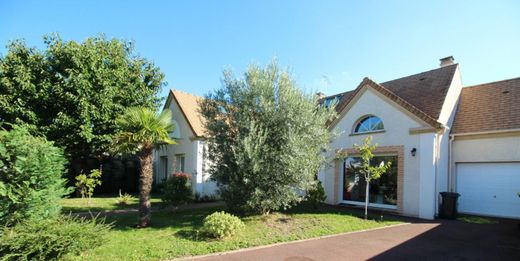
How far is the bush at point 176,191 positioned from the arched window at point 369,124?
334 inches

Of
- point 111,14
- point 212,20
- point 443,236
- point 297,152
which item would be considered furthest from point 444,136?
point 111,14

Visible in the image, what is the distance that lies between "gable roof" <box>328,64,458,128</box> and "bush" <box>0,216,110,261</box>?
12023mm

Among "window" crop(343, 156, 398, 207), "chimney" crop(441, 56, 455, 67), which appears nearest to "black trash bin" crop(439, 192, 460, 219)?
"window" crop(343, 156, 398, 207)

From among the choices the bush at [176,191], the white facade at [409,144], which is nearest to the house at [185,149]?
the bush at [176,191]

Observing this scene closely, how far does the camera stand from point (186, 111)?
1778 centimetres

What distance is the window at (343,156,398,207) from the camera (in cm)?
1287

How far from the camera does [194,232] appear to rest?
790 centimetres

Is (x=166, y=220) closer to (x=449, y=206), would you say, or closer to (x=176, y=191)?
(x=176, y=191)

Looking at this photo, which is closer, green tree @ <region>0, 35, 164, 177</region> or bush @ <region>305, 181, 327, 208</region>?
bush @ <region>305, 181, 327, 208</region>

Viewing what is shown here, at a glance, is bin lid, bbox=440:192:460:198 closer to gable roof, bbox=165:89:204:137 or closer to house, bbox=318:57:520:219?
house, bbox=318:57:520:219

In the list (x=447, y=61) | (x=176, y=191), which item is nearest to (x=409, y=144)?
(x=447, y=61)

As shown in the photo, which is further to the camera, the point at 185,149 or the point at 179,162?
the point at 179,162

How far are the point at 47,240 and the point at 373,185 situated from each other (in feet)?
Answer: 40.5

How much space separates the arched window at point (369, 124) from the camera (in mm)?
13602
